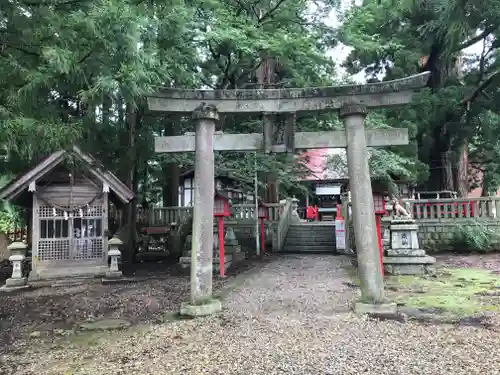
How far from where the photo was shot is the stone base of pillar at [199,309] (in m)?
6.32

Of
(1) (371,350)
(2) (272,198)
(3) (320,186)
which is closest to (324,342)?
(1) (371,350)

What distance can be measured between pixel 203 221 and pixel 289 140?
2119 millimetres

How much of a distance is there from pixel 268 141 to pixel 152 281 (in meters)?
5.04

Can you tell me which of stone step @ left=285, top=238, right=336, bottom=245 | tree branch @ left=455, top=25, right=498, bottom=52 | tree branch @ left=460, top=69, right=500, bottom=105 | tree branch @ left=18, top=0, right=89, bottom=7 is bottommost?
stone step @ left=285, top=238, right=336, bottom=245

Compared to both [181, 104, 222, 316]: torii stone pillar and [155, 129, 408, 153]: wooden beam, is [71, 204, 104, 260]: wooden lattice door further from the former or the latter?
[181, 104, 222, 316]: torii stone pillar

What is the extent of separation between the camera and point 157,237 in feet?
51.2

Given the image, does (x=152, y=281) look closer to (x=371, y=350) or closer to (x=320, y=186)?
(x=371, y=350)

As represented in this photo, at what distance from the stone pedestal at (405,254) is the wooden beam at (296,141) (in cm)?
437

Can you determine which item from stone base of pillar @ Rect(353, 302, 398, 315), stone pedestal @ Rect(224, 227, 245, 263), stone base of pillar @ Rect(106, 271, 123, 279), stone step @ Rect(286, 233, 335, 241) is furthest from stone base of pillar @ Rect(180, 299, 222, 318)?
stone step @ Rect(286, 233, 335, 241)

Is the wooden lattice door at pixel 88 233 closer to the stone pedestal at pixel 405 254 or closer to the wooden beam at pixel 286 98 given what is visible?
the wooden beam at pixel 286 98

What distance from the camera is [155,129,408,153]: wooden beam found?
22.8 feet

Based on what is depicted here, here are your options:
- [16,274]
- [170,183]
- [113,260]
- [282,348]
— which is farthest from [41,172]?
[282,348]

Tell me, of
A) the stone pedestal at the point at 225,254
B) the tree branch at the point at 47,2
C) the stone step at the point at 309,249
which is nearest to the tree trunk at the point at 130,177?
the stone pedestal at the point at 225,254

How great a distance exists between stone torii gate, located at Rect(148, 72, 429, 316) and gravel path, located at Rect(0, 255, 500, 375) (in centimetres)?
68
